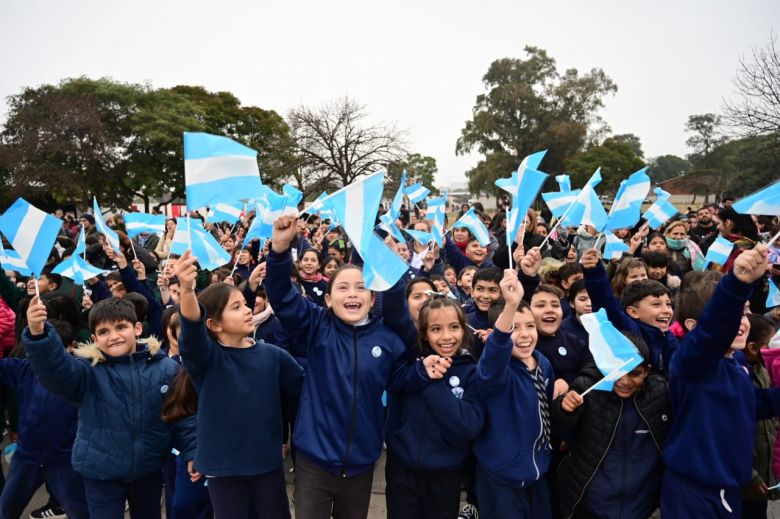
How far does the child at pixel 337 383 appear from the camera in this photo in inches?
98.3

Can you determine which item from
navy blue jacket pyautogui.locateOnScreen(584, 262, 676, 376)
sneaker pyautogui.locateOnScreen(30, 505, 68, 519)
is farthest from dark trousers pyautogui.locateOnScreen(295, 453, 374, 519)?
sneaker pyautogui.locateOnScreen(30, 505, 68, 519)

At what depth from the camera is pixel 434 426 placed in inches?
107

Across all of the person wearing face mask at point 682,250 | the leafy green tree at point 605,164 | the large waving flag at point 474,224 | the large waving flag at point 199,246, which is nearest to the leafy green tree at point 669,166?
the leafy green tree at point 605,164

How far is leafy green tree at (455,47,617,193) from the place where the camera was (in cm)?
4041

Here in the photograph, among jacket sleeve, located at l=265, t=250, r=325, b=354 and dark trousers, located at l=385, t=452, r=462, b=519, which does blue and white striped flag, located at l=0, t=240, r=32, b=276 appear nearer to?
jacket sleeve, located at l=265, t=250, r=325, b=354

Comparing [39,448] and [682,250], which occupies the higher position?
[682,250]

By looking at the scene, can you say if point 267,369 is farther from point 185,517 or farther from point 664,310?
point 664,310

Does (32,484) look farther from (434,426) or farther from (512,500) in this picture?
(512,500)

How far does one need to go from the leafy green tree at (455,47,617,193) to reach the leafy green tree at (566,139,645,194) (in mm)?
1675

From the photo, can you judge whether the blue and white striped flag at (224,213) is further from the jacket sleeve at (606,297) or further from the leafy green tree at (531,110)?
the leafy green tree at (531,110)

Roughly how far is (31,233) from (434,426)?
103 inches

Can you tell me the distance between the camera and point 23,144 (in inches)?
1066

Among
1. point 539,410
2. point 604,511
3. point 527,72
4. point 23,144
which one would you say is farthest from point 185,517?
point 527,72

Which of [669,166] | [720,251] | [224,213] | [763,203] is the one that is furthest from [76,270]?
[669,166]
